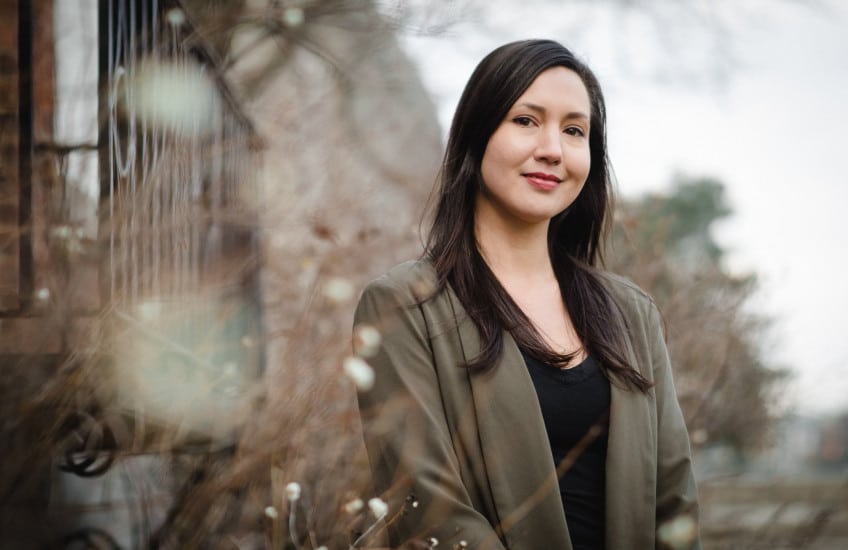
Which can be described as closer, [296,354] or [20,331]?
[20,331]

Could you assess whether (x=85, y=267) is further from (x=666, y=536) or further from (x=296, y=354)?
(x=666, y=536)

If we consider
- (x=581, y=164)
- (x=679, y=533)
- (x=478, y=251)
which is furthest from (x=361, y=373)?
(x=679, y=533)

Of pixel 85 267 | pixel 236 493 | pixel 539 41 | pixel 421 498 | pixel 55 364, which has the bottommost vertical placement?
pixel 236 493

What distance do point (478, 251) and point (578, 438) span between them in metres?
0.51

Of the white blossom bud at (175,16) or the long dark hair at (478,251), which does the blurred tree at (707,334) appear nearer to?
the long dark hair at (478,251)

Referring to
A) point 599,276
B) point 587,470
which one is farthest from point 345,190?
point 587,470

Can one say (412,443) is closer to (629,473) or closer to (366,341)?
(366,341)

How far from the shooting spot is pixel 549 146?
73.2 inches

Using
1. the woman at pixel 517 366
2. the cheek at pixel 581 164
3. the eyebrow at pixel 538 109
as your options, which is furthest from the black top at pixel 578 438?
the eyebrow at pixel 538 109

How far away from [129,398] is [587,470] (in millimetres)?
1262

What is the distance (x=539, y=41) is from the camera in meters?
1.92

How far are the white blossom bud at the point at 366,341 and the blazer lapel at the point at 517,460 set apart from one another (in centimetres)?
22

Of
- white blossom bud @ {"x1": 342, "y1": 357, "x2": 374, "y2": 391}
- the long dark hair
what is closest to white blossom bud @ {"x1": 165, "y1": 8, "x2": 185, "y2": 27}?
the long dark hair

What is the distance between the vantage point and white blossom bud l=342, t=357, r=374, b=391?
1726mm
